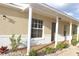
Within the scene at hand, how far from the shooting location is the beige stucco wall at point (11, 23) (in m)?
10.3

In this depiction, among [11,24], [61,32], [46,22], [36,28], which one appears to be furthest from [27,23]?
[61,32]

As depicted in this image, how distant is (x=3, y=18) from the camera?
10.3 meters

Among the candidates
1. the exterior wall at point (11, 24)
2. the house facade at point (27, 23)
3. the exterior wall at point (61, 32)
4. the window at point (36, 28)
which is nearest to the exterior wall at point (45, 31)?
the house facade at point (27, 23)

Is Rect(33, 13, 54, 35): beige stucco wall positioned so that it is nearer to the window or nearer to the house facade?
the house facade

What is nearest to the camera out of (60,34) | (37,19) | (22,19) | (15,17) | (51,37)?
(15,17)

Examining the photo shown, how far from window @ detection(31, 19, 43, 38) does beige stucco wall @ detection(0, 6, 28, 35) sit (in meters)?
1.20

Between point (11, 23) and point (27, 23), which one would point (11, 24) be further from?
point (27, 23)

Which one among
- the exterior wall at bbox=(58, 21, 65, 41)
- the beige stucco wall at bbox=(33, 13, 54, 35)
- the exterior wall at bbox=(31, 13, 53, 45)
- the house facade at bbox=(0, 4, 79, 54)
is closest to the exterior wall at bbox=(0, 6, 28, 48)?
the house facade at bbox=(0, 4, 79, 54)

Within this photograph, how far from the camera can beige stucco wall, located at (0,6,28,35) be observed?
1031 centimetres

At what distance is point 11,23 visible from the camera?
35.8ft

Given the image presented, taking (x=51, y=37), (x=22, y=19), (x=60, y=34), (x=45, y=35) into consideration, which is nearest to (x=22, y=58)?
(x=22, y=19)

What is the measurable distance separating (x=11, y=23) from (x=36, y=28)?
3.30 metres

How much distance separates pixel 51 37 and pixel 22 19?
5.92 metres

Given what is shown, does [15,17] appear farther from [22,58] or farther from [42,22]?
[22,58]
